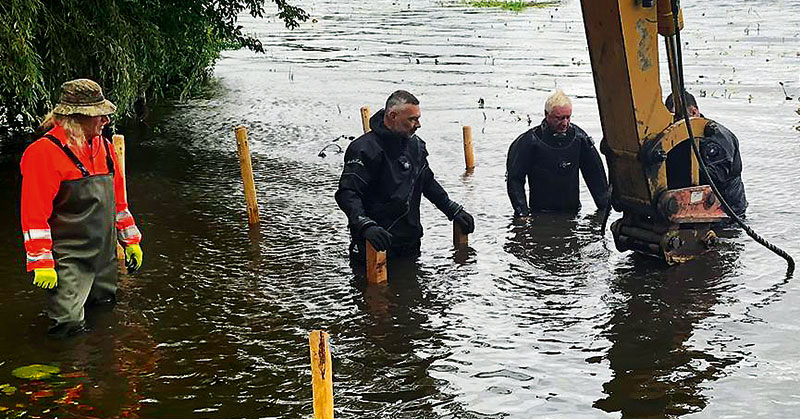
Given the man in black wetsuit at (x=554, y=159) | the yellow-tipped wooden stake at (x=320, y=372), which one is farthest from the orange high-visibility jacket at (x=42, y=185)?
the man in black wetsuit at (x=554, y=159)

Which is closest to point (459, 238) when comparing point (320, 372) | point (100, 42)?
point (320, 372)

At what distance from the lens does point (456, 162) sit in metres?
15.1

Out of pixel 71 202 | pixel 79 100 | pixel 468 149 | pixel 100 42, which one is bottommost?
pixel 468 149

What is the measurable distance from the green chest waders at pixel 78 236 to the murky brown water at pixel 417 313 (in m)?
0.29

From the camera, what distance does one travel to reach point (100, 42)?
→ 1277 centimetres

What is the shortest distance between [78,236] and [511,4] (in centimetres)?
4565

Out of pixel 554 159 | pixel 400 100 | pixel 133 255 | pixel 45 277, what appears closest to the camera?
pixel 45 277

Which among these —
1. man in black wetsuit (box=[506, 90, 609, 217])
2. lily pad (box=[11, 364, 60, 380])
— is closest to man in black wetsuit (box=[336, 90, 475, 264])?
man in black wetsuit (box=[506, 90, 609, 217])

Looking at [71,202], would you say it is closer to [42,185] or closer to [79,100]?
[42,185]

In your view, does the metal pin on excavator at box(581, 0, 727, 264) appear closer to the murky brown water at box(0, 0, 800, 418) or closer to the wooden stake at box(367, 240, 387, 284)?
the murky brown water at box(0, 0, 800, 418)

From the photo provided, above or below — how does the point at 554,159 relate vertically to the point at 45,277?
below

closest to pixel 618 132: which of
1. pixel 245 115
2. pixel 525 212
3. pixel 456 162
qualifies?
pixel 525 212

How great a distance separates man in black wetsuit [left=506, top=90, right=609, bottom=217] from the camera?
33.1 ft

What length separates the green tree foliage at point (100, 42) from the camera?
10688 mm
